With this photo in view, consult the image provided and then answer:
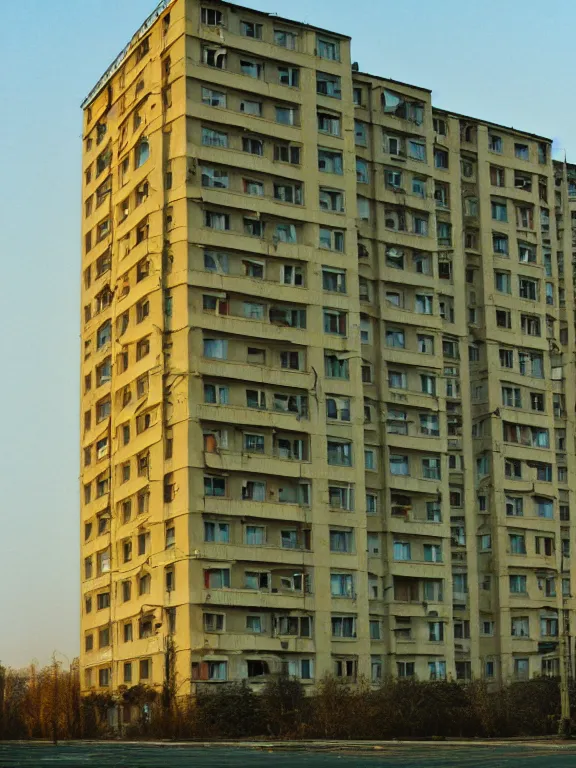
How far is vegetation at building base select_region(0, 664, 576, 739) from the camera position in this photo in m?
78.2

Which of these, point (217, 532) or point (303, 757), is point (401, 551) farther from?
point (303, 757)

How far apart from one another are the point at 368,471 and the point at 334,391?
5733 millimetres

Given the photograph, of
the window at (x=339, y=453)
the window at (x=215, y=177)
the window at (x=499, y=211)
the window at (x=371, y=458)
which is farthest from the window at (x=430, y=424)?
the window at (x=215, y=177)

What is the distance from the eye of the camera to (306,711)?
79438mm

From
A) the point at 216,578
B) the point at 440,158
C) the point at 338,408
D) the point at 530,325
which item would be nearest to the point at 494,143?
the point at 440,158

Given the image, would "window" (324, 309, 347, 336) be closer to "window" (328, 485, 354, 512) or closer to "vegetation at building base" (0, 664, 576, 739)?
"window" (328, 485, 354, 512)

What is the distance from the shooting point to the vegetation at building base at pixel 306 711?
7819 cm

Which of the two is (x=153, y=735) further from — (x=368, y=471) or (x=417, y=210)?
(x=417, y=210)

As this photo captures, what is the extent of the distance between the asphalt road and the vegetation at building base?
29.0 ft

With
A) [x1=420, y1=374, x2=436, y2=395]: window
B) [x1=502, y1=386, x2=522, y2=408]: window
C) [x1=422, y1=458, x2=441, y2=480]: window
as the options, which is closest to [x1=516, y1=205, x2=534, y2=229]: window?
[x1=502, y1=386, x2=522, y2=408]: window

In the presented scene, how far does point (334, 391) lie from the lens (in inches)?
3551

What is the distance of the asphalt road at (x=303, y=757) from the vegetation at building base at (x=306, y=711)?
29.0ft

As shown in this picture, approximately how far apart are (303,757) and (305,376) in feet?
115

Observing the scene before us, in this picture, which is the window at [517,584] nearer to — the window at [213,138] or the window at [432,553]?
the window at [432,553]
